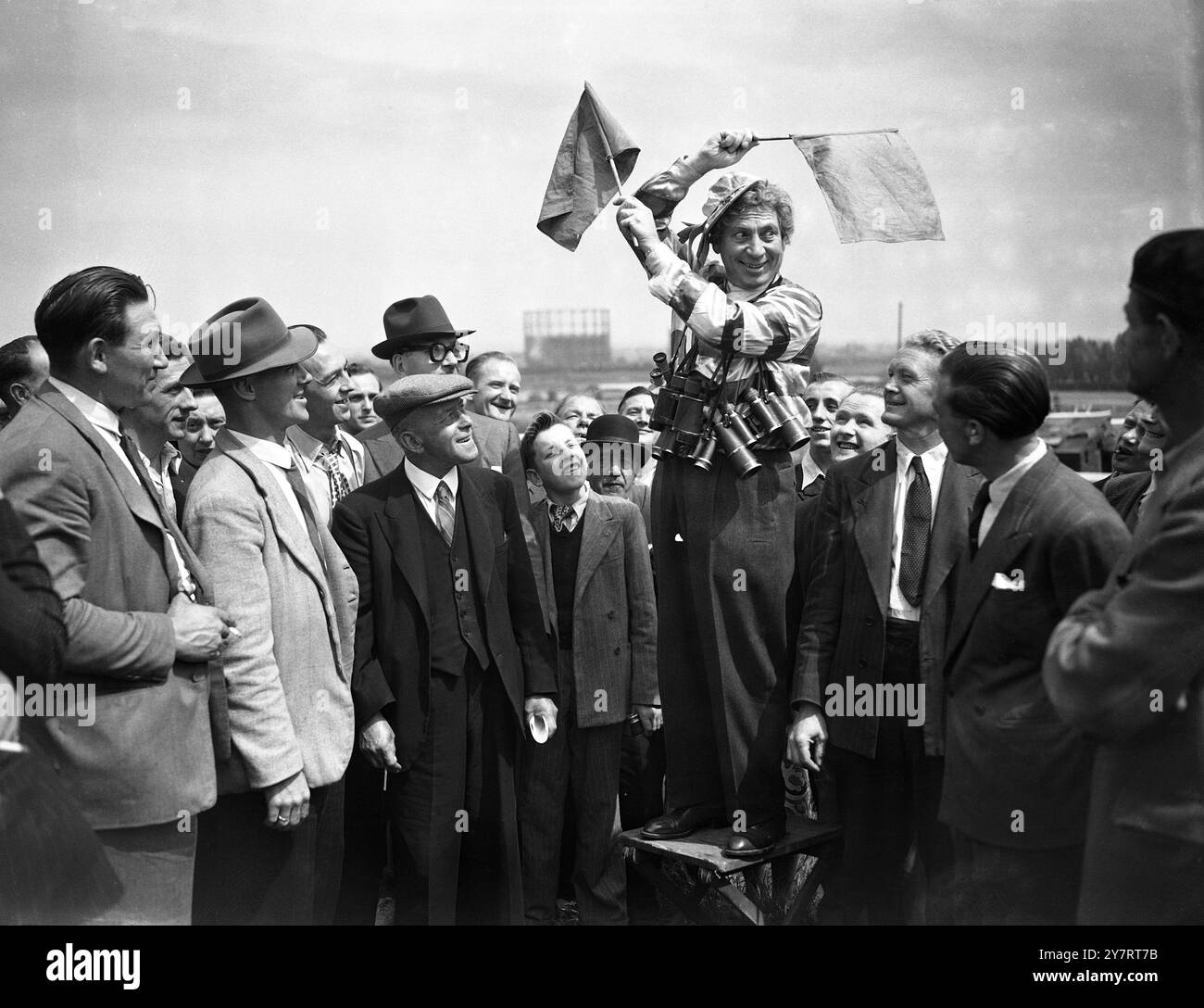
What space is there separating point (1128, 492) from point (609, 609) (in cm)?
213

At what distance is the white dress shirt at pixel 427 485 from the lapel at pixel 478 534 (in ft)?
0.10

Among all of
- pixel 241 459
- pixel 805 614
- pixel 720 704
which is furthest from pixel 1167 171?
pixel 241 459

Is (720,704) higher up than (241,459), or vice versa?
(241,459)

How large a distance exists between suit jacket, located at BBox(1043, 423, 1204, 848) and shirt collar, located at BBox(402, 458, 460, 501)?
2472 mm

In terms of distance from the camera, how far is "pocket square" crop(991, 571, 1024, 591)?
3154mm

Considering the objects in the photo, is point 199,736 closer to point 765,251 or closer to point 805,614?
point 805,614

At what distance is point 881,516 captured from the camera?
407 centimetres

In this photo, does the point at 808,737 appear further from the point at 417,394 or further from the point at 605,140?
the point at 605,140

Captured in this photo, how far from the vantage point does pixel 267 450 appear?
3840mm

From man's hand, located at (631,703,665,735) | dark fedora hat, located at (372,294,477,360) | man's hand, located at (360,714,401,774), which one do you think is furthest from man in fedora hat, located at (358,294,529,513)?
man's hand, located at (360,714,401,774)

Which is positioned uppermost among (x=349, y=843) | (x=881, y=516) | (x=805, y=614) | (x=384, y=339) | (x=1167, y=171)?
(x=1167, y=171)

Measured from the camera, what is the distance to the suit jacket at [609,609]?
5.08 metres

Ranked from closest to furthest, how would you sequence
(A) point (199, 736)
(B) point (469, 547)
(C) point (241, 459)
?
(A) point (199, 736) < (C) point (241, 459) < (B) point (469, 547)
